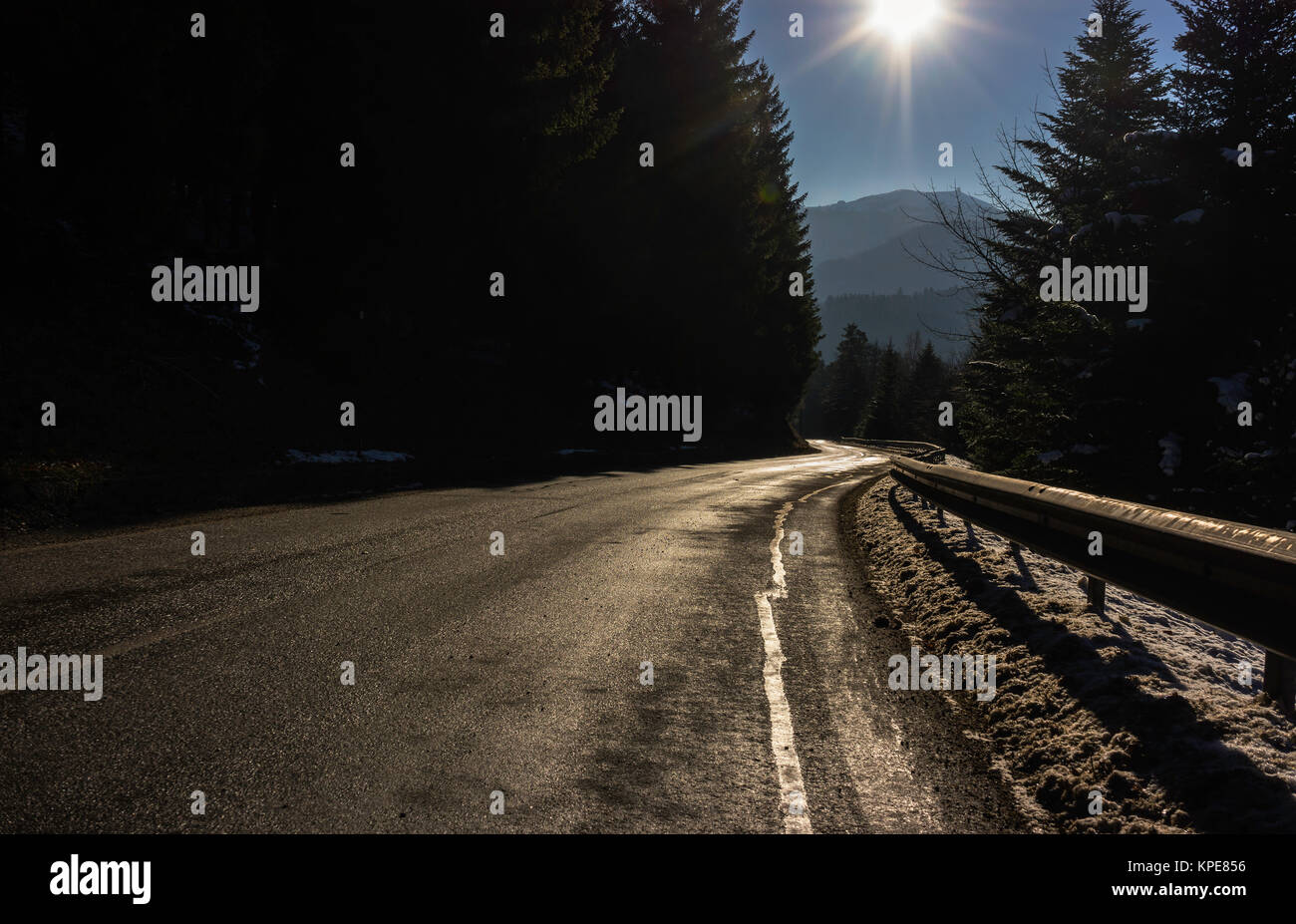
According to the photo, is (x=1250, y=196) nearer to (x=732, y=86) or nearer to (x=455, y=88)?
(x=455, y=88)

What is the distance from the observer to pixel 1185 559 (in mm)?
3658

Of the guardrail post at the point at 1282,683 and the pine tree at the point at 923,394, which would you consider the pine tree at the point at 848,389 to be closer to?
the pine tree at the point at 923,394

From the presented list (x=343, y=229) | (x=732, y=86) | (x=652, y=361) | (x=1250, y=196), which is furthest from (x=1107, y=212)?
(x=732, y=86)

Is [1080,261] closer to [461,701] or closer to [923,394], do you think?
[461,701]

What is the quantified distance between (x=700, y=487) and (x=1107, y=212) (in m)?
9.53

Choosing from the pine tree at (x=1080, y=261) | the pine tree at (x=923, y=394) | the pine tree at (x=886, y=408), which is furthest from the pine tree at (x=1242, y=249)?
the pine tree at (x=886, y=408)

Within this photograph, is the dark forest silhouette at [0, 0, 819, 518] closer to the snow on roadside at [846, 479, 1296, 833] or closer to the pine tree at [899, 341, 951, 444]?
the snow on roadside at [846, 479, 1296, 833]

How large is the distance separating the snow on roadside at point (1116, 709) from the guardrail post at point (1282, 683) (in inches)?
3.2

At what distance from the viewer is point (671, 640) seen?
17.5 feet

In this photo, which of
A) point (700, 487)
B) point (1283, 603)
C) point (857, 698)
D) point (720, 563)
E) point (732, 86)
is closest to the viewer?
point (1283, 603)

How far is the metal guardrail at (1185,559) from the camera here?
307 cm

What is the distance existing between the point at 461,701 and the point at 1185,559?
3.76 m

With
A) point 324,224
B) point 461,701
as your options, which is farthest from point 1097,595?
point 324,224
